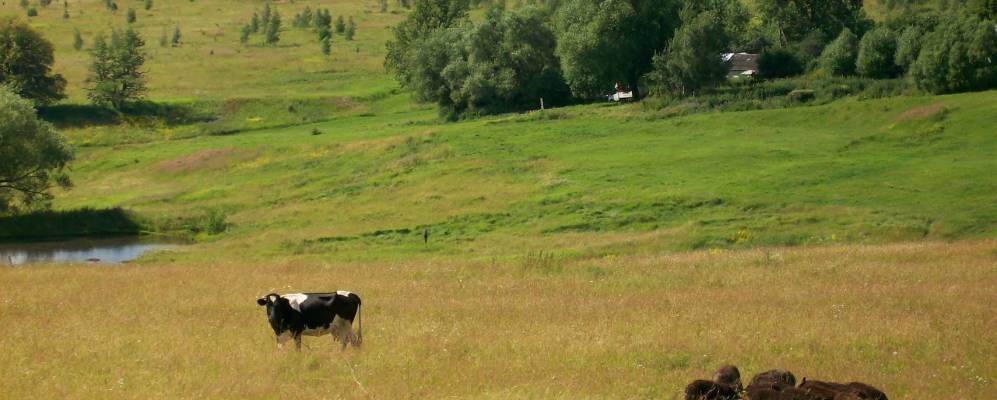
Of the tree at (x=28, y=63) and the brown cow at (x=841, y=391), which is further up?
the tree at (x=28, y=63)

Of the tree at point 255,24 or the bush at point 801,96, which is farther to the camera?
the tree at point 255,24

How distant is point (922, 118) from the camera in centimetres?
5869

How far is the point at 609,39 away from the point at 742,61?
81.2 ft

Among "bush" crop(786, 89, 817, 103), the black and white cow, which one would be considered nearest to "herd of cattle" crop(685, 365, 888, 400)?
the black and white cow

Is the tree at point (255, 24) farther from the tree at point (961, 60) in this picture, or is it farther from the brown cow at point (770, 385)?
the brown cow at point (770, 385)

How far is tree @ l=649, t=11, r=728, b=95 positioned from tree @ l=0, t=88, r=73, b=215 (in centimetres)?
4014

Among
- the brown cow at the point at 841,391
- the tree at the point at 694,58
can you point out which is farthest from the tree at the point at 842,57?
the brown cow at the point at 841,391

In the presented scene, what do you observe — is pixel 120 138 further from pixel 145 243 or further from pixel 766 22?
pixel 766 22

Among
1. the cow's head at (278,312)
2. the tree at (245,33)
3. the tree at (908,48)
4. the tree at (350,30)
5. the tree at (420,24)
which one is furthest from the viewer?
the tree at (350,30)

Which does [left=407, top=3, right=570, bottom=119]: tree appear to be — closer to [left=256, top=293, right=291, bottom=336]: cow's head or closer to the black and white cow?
the black and white cow

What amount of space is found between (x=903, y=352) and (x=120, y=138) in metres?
79.7

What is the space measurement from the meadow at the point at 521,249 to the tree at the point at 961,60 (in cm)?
382

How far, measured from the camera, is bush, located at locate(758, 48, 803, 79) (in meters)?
85.9

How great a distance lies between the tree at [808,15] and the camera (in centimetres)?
9819
